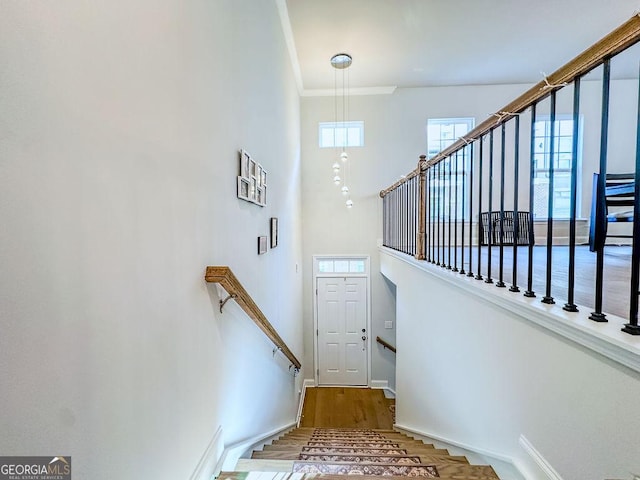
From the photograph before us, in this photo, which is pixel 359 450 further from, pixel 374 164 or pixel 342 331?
pixel 374 164

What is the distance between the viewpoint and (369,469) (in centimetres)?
174

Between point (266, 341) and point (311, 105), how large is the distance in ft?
16.1

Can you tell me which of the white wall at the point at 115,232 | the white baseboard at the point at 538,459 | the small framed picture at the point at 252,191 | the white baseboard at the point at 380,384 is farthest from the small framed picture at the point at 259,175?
the white baseboard at the point at 380,384

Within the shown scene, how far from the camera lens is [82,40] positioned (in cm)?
76

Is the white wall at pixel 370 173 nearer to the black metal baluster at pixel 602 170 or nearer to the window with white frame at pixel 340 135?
the window with white frame at pixel 340 135

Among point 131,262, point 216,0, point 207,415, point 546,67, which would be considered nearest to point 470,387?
point 207,415

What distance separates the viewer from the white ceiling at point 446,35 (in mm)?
3877

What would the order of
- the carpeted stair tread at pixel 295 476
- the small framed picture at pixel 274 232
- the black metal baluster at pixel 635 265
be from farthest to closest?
the small framed picture at pixel 274 232
the carpeted stair tread at pixel 295 476
the black metal baluster at pixel 635 265

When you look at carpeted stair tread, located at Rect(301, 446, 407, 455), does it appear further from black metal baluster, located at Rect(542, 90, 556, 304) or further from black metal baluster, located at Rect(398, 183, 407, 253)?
black metal baluster, located at Rect(398, 183, 407, 253)

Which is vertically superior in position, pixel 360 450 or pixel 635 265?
pixel 635 265

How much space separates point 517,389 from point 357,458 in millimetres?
1158

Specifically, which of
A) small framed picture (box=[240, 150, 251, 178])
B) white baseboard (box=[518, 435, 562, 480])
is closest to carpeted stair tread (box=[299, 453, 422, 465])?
white baseboard (box=[518, 435, 562, 480])

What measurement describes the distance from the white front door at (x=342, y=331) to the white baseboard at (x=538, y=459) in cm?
488

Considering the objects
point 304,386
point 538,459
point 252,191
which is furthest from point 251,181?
point 304,386
